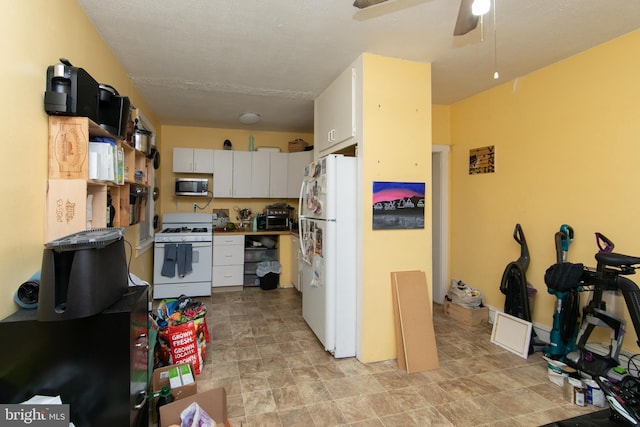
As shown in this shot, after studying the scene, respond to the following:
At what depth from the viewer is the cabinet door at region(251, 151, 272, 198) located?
507cm

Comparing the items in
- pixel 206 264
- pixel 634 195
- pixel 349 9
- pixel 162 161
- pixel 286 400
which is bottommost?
pixel 286 400

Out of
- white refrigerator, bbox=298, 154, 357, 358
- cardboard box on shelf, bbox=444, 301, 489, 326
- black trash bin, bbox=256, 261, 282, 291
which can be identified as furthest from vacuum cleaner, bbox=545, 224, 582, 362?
black trash bin, bbox=256, 261, 282, 291

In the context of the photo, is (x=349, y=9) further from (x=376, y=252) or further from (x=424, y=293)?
(x=424, y=293)

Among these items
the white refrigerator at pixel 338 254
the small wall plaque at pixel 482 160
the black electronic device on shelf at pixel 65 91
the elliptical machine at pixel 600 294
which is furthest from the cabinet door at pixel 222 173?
the elliptical machine at pixel 600 294

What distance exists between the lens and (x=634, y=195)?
2.28 metres

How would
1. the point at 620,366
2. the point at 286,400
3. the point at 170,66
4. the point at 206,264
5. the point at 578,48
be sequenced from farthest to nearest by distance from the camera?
the point at 206,264 → the point at 170,66 → the point at 578,48 → the point at 620,366 → the point at 286,400

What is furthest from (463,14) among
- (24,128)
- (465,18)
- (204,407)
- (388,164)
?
(204,407)

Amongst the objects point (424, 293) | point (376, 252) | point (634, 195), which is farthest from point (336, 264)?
point (634, 195)

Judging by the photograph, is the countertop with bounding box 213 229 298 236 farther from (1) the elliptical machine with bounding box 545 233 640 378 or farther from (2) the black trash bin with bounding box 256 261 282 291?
(1) the elliptical machine with bounding box 545 233 640 378

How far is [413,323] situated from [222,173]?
371 centimetres

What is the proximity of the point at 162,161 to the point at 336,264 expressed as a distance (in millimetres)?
3787

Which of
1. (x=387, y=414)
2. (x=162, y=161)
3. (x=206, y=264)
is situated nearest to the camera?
(x=387, y=414)

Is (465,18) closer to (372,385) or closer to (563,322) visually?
(372,385)

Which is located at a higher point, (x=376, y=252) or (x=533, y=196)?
(x=533, y=196)
